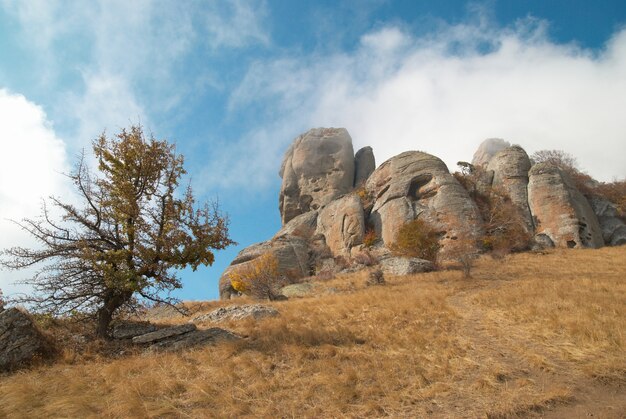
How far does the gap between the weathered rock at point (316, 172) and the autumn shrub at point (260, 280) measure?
60.0 feet

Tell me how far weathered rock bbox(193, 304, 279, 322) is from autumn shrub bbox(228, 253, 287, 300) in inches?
249

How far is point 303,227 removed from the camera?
42.4 m

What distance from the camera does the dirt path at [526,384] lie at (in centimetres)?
724

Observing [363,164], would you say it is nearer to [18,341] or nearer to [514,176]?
[514,176]

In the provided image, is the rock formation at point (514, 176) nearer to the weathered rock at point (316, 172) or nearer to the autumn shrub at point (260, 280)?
the weathered rock at point (316, 172)

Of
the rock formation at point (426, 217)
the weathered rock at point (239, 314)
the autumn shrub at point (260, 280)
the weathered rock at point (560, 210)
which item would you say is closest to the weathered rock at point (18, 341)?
the weathered rock at point (239, 314)

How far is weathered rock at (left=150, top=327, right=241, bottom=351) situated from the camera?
489 inches

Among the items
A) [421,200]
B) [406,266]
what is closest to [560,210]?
[421,200]

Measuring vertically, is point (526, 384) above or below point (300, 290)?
below

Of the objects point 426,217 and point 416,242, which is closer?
point 416,242

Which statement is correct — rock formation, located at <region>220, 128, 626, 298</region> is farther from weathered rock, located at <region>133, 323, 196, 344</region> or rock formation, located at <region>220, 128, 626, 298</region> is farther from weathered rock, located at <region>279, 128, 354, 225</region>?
weathered rock, located at <region>133, 323, 196, 344</region>

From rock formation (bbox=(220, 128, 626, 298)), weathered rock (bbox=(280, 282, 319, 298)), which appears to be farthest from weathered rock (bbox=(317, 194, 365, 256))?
weathered rock (bbox=(280, 282, 319, 298))

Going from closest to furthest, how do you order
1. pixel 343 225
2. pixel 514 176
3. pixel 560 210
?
pixel 560 210 → pixel 514 176 → pixel 343 225

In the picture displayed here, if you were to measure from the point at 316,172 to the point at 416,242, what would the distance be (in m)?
24.9
